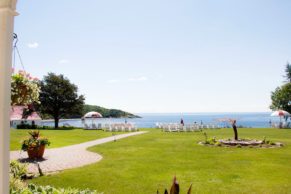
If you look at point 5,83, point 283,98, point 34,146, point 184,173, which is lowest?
point 184,173

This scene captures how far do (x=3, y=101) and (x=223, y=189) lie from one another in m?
6.69

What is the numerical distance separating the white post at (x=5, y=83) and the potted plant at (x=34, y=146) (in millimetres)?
10861

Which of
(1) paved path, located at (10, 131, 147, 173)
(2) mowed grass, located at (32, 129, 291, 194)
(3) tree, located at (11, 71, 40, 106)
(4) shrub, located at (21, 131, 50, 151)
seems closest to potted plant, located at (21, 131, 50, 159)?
(4) shrub, located at (21, 131, 50, 151)

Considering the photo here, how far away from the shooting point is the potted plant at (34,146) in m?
13.0

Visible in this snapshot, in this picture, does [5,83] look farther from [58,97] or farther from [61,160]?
[58,97]

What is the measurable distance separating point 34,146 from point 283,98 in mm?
48990

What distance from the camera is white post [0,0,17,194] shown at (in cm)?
276

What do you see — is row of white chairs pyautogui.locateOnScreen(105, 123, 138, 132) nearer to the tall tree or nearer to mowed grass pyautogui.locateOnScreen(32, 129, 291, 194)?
mowed grass pyautogui.locateOnScreen(32, 129, 291, 194)

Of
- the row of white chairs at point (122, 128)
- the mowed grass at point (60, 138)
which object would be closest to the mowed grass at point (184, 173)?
the mowed grass at point (60, 138)

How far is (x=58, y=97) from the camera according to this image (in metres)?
45.7

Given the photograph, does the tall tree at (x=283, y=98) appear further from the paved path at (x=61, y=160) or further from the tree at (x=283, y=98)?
the paved path at (x=61, y=160)

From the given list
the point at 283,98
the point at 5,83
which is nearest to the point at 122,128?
the point at 5,83

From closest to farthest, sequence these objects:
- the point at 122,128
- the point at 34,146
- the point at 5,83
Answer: the point at 5,83 → the point at 34,146 → the point at 122,128

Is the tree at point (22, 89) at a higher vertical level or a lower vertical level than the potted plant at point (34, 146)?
higher
